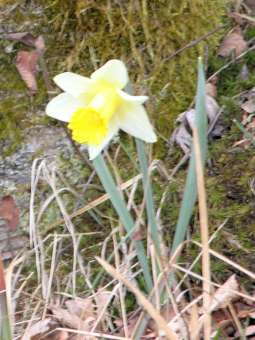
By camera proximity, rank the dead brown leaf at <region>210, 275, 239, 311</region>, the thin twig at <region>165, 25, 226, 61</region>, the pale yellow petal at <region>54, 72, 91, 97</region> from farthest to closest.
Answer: the thin twig at <region>165, 25, 226, 61</region> → the dead brown leaf at <region>210, 275, 239, 311</region> → the pale yellow petal at <region>54, 72, 91, 97</region>

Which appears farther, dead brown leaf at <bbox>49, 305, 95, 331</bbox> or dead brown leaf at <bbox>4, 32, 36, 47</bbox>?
dead brown leaf at <bbox>4, 32, 36, 47</bbox>

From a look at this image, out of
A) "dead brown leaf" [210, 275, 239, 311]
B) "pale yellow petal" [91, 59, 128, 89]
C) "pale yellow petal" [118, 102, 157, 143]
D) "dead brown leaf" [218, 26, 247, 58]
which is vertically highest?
"pale yellow petal" [91, 59, 128, 89]

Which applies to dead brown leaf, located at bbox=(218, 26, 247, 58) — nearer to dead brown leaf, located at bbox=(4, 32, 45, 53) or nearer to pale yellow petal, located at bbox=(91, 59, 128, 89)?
dead brown leaf, located at bbox=(4, 32, 45, 53)

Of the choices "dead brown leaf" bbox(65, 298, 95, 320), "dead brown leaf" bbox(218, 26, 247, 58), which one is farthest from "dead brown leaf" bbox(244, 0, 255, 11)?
"dead brown leaf" bbox(65, 298, 95, 320)

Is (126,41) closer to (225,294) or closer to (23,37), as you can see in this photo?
(23,37)

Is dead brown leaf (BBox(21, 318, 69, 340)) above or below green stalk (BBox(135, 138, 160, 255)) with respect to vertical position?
below

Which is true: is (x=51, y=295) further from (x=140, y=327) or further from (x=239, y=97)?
(x=239, y=97)

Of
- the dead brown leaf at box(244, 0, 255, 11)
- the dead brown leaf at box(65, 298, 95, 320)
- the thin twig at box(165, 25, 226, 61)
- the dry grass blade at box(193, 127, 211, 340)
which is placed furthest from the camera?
the dead brown leaf at box(244, 0, 255, 11)

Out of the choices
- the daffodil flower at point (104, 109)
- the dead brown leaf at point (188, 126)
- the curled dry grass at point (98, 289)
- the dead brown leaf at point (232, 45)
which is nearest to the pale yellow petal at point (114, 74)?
the daffodil flower at point (104, 109)

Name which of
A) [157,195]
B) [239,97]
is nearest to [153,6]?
[239,97]
